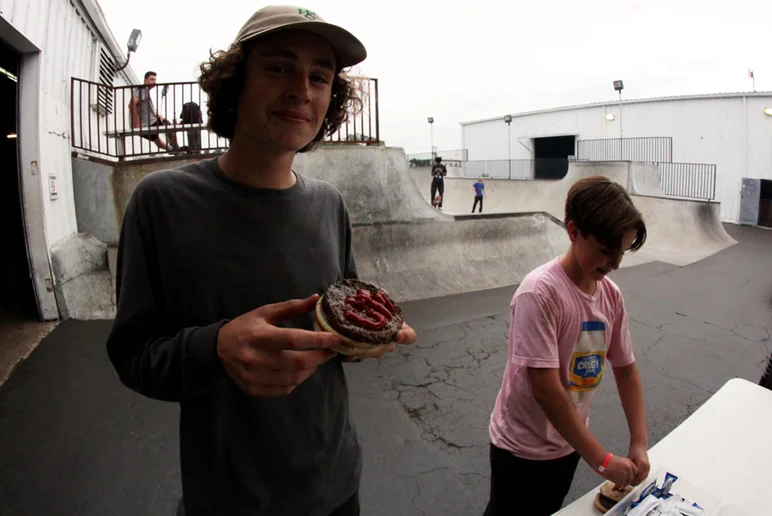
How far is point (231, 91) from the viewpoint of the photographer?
5.10 ft

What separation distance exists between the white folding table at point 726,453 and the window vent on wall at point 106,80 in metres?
9.49

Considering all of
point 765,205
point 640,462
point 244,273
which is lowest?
point 640,462

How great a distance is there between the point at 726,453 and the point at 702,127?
25.9 meters

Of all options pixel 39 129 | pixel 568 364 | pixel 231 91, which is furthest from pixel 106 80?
Result: pixel 568 364

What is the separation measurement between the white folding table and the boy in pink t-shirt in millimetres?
221

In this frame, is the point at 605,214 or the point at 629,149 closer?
the point at 605,214

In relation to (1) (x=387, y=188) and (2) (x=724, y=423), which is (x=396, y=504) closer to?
(2) (x=724, y=423)

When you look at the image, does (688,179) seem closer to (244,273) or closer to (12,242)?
(244,273)

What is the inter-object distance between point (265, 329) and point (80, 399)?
4.44 m

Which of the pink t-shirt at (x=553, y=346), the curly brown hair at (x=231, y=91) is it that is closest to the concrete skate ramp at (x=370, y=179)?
the curly brown hair at (x=231, y=91)

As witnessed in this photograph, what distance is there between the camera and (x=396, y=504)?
10.0 feet

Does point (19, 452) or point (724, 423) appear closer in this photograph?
point (724, 423)

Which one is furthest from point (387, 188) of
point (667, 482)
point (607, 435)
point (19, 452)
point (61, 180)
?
point (667, 482)

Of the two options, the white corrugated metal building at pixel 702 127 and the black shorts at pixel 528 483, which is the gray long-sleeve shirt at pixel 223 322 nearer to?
the black shorts at pixel 528 483
